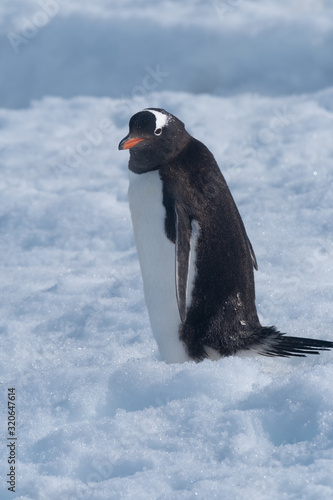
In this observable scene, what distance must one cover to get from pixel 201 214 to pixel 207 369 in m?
0.66

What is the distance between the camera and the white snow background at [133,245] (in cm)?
213

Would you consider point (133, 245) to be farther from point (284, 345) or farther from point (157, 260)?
point (284, 345)

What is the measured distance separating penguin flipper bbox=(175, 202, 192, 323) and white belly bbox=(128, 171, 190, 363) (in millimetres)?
117

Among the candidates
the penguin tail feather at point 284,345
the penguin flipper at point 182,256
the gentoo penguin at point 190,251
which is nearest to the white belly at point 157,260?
the gentoo penguin at point 190,251

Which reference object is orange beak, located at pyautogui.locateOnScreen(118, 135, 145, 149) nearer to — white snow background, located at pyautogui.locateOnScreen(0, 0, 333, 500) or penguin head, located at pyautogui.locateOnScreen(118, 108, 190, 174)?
penguin head, located at pyautogui.locateOnScreen(118, 108, 190, 174)

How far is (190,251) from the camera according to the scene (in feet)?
9.36

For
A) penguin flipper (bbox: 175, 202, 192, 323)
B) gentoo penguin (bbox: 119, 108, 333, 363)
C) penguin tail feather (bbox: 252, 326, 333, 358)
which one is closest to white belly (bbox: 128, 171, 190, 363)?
gentoo penguin (bbox: 119, 108, 333, 363)

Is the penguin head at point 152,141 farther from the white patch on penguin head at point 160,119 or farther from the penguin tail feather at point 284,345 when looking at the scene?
the penguin tail feather at point 284,345

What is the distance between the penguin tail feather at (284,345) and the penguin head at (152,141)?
2.61 ft

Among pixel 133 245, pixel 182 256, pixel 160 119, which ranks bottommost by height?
pixel 182 256

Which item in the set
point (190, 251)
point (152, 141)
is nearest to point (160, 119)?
point (152, 141)

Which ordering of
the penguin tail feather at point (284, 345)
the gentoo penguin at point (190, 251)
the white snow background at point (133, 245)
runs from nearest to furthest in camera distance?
the white snow background at point (133, 245)
the penguin tail feather at point (284, 345)
the gentoo penguin at point (190, 251)

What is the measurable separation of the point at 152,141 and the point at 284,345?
0.96 metres

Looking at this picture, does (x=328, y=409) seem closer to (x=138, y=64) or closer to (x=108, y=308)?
(x=108, y=308)
